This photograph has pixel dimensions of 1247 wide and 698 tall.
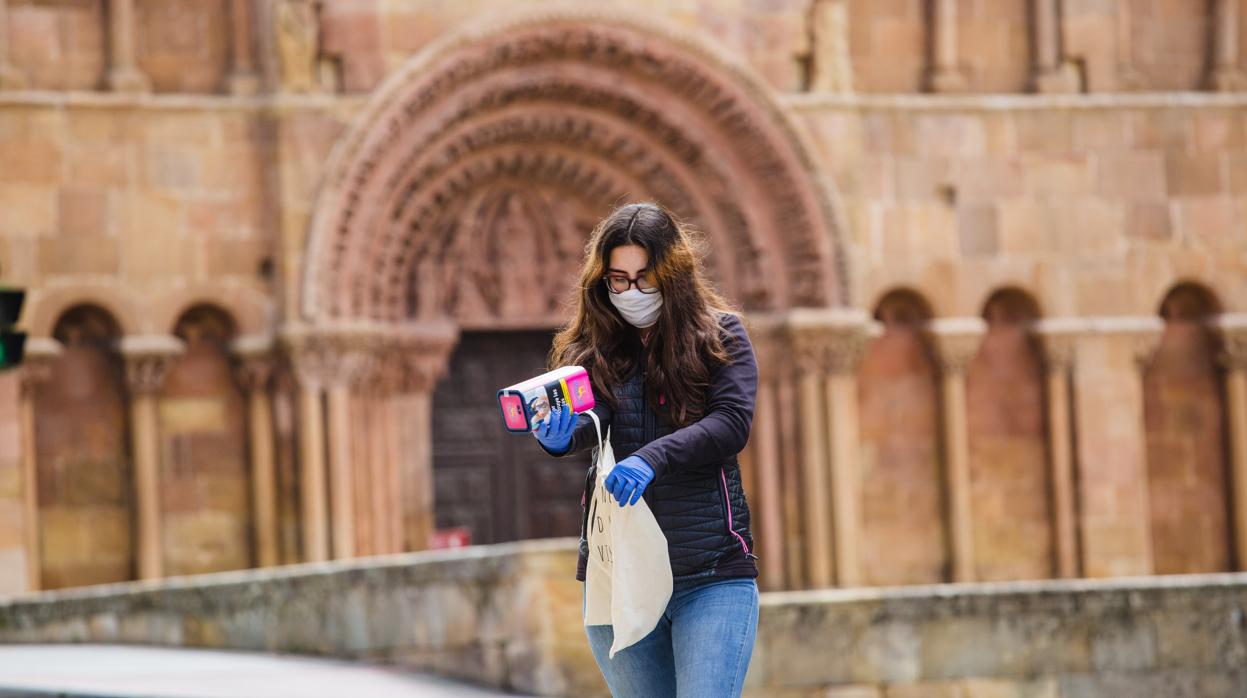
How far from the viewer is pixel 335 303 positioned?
47.1 ft

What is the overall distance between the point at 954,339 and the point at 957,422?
659mm

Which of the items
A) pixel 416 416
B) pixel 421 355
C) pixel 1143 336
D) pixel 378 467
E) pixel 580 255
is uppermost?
pixel 580 255

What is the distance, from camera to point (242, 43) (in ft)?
47.8

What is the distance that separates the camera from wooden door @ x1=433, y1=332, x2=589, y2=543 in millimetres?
15531

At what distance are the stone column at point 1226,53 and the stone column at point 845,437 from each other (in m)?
3.62

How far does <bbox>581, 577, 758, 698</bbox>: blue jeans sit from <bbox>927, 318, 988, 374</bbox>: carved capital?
10.9 m

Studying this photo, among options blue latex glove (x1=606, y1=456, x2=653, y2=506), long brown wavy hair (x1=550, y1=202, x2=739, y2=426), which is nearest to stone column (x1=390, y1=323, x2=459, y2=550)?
long brown wavy hair (x1=550, y1=202, x2=739, y2=426)

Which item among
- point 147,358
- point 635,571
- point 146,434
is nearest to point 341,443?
point 146,434

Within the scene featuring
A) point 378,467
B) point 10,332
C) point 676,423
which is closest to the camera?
point 676,423

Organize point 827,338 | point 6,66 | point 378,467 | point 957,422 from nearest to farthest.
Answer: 1. point 6,66
2. point 378,467
3. point 827,338
4. point 957,422

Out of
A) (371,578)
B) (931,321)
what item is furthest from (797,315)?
(371,578)

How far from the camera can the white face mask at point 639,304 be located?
15.1 ft

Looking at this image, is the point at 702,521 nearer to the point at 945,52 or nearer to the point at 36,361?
the point at 36,361

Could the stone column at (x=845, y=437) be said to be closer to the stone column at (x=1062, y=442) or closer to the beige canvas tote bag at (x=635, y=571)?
the stone column at (x=1062, y=442)
